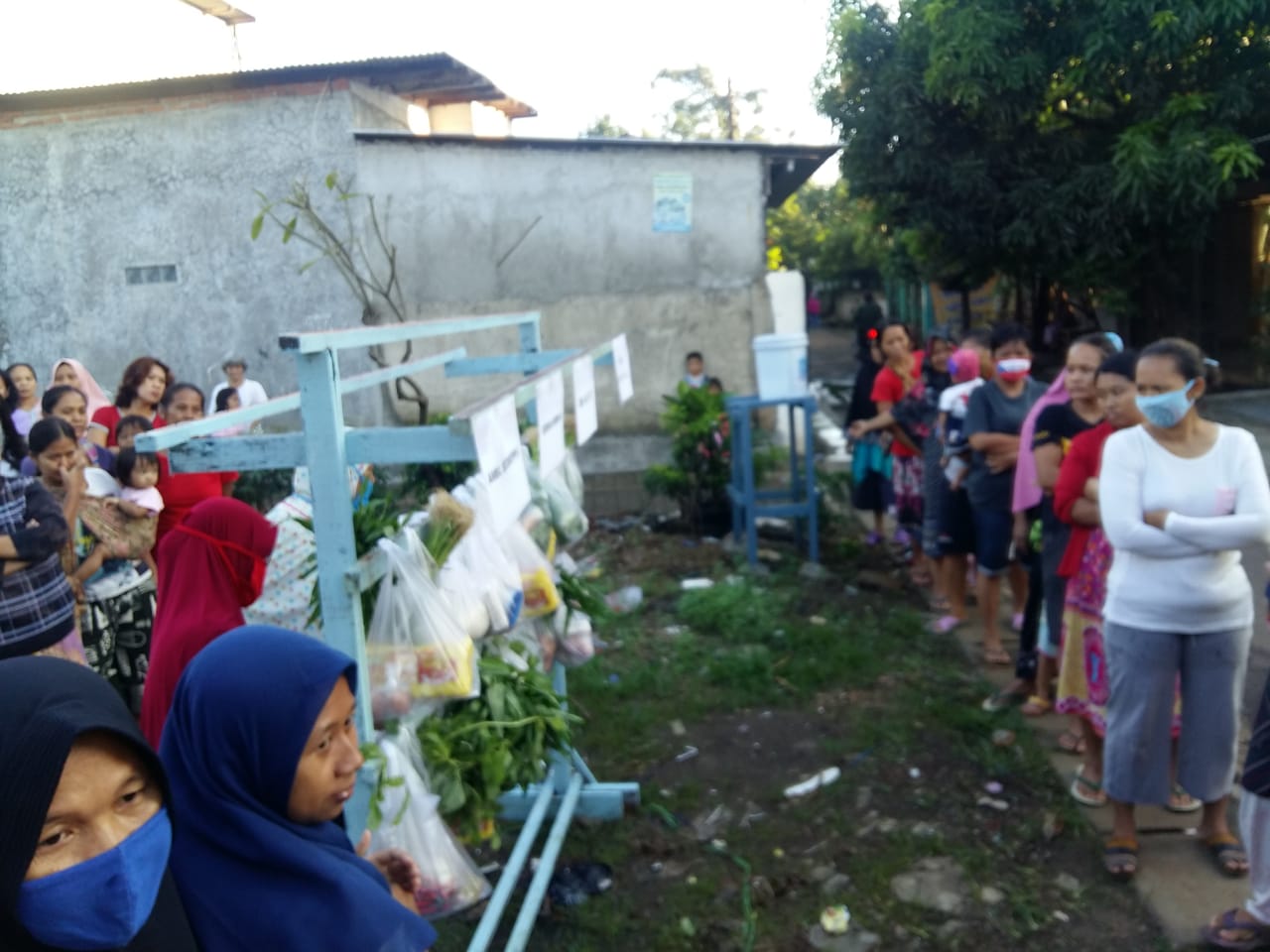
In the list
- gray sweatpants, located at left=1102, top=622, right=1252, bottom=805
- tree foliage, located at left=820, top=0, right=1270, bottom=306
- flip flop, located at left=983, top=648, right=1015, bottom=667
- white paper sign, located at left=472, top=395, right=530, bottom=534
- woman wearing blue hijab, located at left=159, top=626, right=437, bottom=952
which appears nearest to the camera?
woman wearing blue hijab, located at left=159, top=626, right=437, bottom=952

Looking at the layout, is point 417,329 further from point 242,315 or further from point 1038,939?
point 242,315

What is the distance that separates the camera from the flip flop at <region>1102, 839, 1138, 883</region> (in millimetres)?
3695

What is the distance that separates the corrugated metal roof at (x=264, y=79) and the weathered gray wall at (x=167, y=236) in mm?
179

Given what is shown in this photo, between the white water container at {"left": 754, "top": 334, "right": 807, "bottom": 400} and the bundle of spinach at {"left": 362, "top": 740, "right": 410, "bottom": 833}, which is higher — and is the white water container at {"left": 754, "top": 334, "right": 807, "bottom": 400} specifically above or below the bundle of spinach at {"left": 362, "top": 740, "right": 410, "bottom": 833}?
above

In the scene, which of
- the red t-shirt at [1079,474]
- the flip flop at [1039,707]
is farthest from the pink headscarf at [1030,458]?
the flip flop at [1039,707]

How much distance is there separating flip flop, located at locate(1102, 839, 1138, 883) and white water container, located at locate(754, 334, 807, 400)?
4173 millimetres

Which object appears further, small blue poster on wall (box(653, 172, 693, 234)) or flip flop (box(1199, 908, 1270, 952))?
small blue poster on wall (box(653, 172, 693, 234))

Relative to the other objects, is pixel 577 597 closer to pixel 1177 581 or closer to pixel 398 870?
pixel 398 870

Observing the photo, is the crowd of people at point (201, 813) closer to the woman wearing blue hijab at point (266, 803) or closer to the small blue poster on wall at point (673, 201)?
the woman wearing blue hijab at point (266, 803)

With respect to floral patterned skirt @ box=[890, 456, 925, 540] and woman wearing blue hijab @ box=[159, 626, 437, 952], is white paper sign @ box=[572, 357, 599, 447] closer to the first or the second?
woman wearing blue hijab @ box=[159, 626, 437, 952]

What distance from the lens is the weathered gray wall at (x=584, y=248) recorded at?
969cm

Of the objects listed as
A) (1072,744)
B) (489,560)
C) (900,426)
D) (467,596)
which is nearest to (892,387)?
(900,426)

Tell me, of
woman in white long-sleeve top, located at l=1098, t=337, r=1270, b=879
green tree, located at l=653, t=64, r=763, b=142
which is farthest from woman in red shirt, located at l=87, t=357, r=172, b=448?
green tree, located at l=653, t=64, r=763, b=142

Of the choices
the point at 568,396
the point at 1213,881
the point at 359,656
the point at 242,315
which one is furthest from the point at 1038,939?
the point at 242,315
